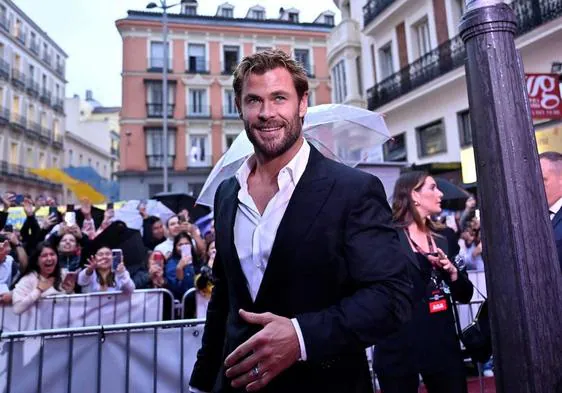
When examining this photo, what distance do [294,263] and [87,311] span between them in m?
4.51

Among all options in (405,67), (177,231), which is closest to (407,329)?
(177,231)

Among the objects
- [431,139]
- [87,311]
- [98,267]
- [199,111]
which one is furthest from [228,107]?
[87,311]

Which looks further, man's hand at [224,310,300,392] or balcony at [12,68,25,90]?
balcony at [12,68,25,90]

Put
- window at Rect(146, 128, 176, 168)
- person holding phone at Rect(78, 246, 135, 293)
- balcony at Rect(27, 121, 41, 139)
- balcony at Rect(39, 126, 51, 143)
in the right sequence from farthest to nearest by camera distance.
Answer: balcony at Rect(39, 126, 51, 143) < balcony at Rect(27, 121, 41, 139) < window at Rect(146, 128, 176, 168) < person holding phone at Rect(78, 246, 135, 293)

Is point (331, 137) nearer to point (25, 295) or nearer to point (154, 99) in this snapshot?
point (25, 295)

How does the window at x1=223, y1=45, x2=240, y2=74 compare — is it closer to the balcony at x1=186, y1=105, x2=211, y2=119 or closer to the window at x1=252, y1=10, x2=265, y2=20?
the balcony at x1=186, y1=105, x2=211, y2=119

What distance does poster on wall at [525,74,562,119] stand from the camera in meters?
7.48

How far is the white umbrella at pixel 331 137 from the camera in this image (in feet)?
18.4

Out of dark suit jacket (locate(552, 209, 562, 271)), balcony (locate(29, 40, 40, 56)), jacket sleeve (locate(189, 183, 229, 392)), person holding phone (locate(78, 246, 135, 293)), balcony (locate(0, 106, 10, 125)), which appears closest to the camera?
jacket sleeve (locate(189, 183, 229, 392))

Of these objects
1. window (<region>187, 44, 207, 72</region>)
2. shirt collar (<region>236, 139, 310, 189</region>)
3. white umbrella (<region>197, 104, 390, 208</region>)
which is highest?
window (<region>187, 44, 207, 72</region>)

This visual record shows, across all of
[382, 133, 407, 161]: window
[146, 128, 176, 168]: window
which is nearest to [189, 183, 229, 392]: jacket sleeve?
[382, 133, 407, 161]: window

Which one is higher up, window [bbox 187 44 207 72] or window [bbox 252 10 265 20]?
window [bbox 252 10 265 20]

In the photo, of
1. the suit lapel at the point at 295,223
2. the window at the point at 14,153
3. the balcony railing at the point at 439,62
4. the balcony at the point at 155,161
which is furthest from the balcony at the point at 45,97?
the suit lapel at the point at 295,223

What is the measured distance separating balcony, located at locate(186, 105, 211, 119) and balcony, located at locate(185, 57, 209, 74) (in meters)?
2.63
